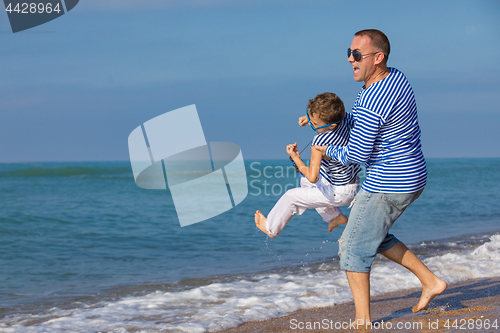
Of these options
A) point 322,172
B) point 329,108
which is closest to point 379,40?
point 329,108

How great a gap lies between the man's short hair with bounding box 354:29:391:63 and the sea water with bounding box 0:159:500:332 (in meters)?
2.57

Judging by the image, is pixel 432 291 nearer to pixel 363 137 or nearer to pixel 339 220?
pixel 339 220

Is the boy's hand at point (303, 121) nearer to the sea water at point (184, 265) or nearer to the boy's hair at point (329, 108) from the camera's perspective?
the boy's hair at point (329, 108)

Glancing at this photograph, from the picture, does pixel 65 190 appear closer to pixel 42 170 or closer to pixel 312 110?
pixel 42 170

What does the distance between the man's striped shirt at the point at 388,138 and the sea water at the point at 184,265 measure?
1.94 meters

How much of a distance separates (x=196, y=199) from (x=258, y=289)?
13.1 metres

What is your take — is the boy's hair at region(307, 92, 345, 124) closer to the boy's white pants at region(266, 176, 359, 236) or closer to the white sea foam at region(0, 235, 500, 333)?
the boy's white pants at region(266, 176, 359, 236)

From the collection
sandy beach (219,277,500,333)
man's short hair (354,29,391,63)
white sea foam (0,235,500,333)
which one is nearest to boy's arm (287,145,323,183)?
man's short hair (354,29,391,63)

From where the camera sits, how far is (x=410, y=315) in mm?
3629

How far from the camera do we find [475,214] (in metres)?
13.5

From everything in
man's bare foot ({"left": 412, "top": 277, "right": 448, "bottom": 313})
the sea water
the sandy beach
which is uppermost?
man's bare foot ({"left": 412, "top": 277, "right": 448, "bottom": 313})

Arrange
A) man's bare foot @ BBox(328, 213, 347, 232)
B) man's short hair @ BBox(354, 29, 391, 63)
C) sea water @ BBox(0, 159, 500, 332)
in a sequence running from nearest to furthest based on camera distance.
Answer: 1. man's short hair @ BBox(354, 29, 391, 63)
2. man's bare foot @ BBox(328, 213, 347, 232)
3. sea water @ BBox(0, 159, 500, 332)

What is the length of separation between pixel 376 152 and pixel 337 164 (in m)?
0.49

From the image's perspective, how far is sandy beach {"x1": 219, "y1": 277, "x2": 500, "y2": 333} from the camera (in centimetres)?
323
